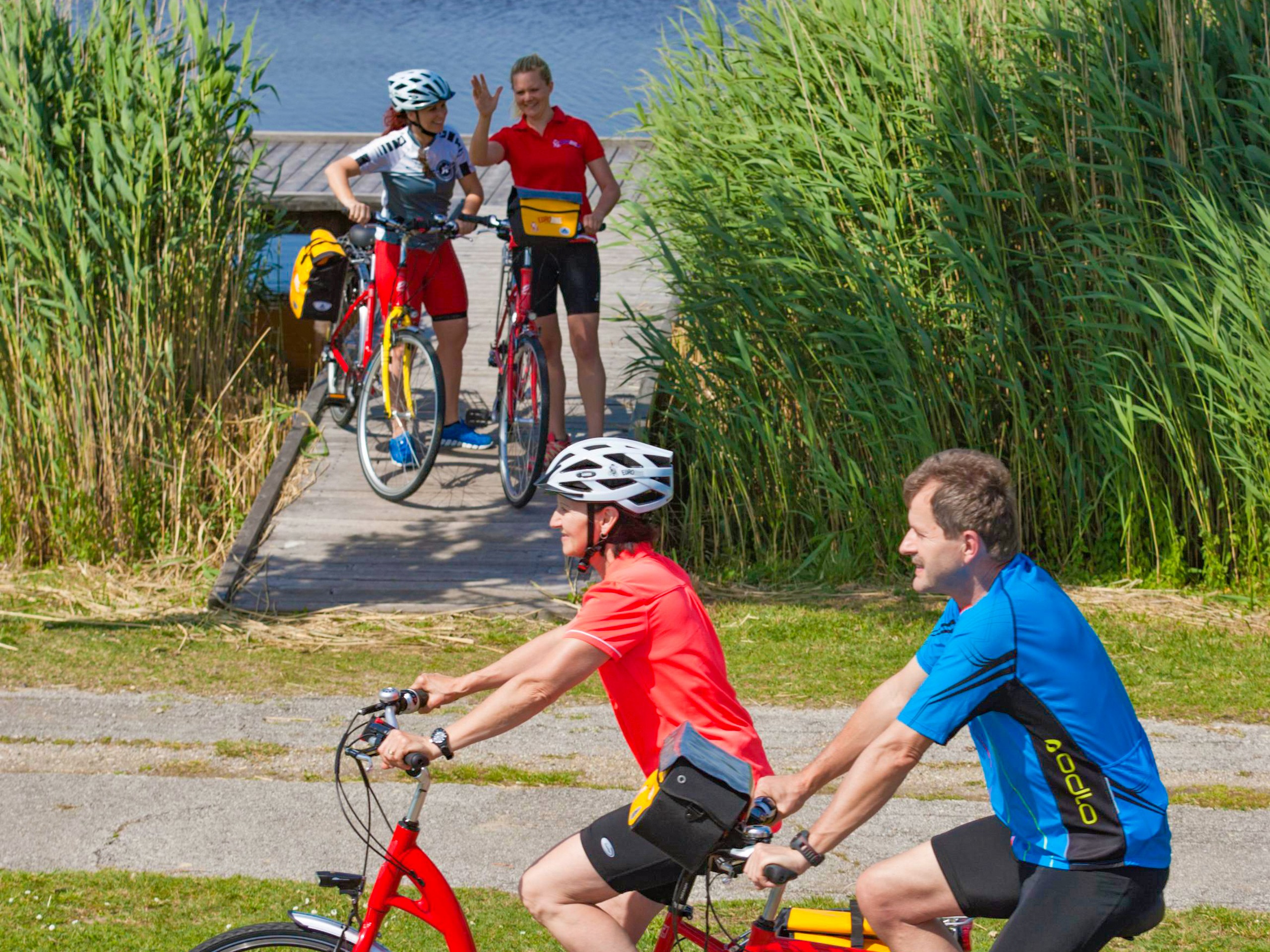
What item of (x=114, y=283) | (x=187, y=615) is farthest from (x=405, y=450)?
(x=114, y=283)

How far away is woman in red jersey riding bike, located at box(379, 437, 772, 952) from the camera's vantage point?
3400 millimetres

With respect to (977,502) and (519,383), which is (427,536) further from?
(977,502)

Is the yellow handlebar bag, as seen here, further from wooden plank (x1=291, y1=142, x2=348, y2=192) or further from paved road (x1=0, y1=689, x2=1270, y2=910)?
wooden plank (x1=291, y1=142, x2=348, y2=192)

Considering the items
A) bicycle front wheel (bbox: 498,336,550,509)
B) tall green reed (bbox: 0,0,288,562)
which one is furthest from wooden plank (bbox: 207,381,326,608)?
bicycle front wheel (bbox: 498,336,550,509)

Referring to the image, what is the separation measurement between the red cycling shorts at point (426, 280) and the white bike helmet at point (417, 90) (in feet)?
2.73

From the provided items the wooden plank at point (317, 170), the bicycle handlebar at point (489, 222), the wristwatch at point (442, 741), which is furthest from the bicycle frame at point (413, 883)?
the wooden plank at point (317, 170)

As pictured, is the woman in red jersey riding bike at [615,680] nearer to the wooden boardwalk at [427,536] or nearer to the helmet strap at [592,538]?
the helmet strap at [592,538]

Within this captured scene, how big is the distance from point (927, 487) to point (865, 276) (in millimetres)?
5974

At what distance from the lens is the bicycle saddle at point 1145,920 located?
3176 millimetres

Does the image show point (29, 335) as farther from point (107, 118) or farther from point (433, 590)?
point (433, 590)

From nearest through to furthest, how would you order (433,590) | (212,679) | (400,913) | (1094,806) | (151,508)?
1. (1094,806)
2. (400,913)
3. (212,679)
4. (433,590)
5. (151,508)

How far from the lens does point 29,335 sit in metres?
9.27

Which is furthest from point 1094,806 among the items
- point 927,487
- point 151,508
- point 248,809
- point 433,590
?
point 151,508

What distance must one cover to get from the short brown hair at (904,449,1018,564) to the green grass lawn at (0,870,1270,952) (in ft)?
6.97
